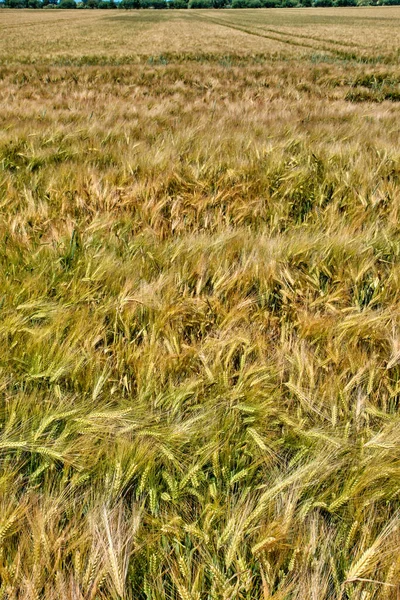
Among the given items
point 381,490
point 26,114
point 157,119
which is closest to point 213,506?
point 381,490

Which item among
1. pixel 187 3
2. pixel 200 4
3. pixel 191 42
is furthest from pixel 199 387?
pixel 187 3

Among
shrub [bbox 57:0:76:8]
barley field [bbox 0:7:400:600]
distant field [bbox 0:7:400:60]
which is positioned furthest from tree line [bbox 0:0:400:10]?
barley field [bbox 0:7:400:600]

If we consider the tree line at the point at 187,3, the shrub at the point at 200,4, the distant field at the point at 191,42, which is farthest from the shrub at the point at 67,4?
the distant field at the point at 191,42

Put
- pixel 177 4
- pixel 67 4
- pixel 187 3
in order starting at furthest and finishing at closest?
pixel 187 3, pixel 177 4, pixel 67 4

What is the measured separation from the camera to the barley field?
757mm

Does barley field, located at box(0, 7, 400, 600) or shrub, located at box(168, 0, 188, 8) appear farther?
shrub, located at box(168, 0, 188, 8)

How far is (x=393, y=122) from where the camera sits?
439cm

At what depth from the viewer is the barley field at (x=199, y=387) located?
757 millimetres

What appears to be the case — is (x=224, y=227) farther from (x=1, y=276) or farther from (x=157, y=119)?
(x=157, y=119)

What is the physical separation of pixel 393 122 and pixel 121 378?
4.59 metres

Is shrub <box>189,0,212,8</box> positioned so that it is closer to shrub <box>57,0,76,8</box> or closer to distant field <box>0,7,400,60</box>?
shrub <box>57,0,76,8</box>

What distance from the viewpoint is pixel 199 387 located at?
1.15m

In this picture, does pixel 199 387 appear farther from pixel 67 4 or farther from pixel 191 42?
pixel 67 4

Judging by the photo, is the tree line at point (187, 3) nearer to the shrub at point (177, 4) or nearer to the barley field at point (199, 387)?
the shrub at point (177, 4)
